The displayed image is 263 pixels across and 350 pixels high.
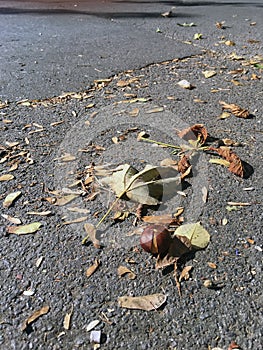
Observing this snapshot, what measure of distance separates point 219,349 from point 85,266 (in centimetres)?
50

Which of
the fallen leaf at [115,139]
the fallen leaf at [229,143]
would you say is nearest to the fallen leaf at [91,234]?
the fallen leaf at [115,139]

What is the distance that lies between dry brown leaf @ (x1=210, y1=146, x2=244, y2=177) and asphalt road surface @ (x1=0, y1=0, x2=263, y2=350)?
0.04 metres

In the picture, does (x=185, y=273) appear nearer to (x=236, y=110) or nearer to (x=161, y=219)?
(x=161, y=219)

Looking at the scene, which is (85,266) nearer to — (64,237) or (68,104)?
(64,237)

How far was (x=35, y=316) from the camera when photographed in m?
1.28

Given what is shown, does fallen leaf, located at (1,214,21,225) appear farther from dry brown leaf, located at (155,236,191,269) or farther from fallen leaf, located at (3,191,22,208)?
dry brown leaf, located at (155,236,191,269)

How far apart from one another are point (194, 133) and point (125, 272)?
0.92 meters

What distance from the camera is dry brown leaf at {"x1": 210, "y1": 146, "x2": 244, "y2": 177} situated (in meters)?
1.87

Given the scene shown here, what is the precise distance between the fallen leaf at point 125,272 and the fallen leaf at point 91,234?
132 millimetres

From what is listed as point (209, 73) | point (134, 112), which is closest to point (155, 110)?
point (134, 112)

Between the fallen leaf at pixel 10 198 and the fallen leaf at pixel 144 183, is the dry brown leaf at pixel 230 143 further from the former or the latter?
the fallen leaf at pixel 10 198

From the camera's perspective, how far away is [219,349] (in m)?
1.19

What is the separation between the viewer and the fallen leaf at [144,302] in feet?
4.28

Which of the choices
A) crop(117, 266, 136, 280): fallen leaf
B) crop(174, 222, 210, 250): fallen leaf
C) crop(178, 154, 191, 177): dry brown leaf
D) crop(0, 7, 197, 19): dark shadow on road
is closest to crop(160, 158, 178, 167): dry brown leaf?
crop(178, 154, 191, 177): dry brown leaf
